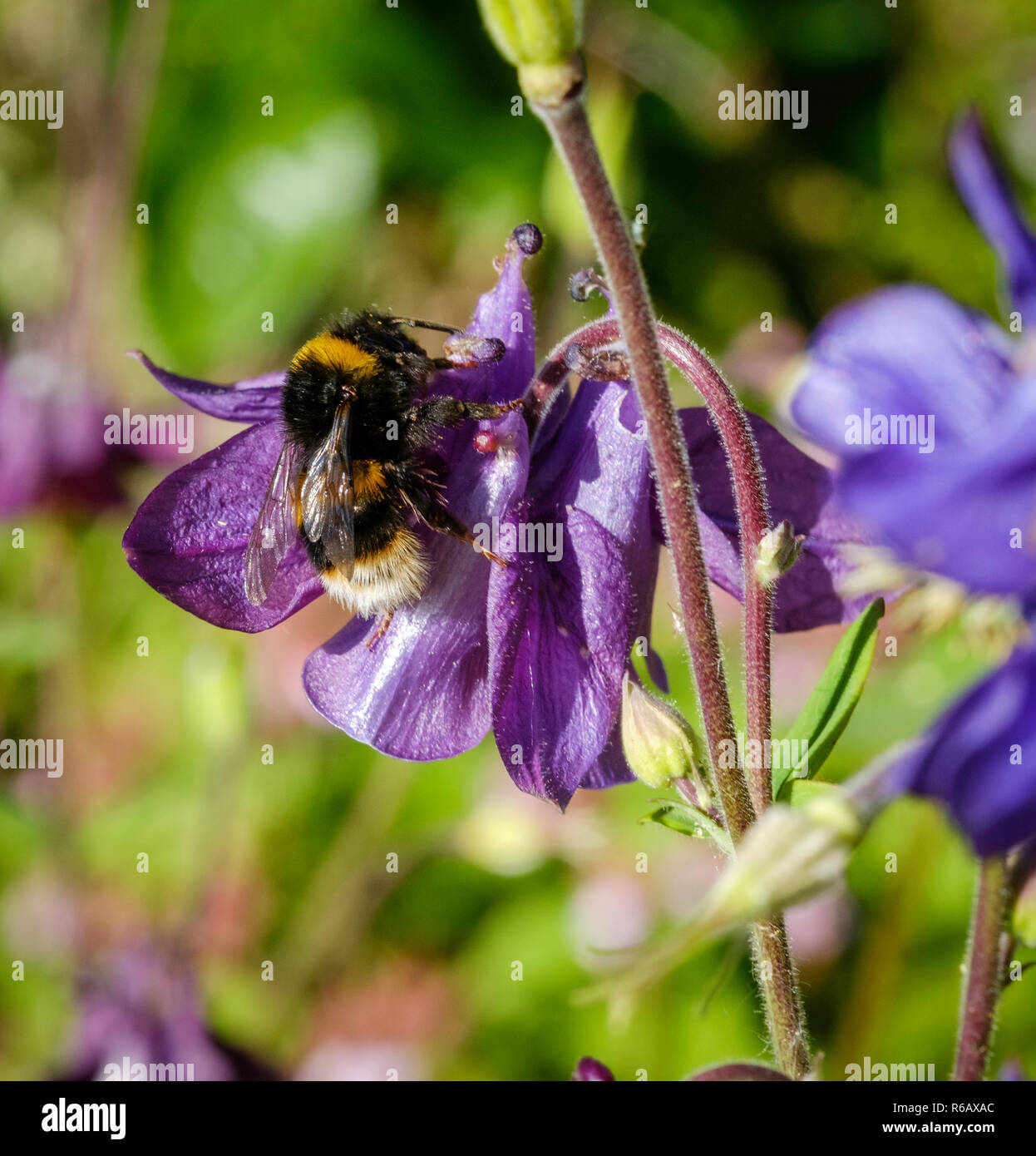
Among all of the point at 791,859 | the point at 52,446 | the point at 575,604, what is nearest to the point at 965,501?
the point at 791,859

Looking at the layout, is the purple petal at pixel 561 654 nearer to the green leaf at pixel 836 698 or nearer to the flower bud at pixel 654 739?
the flower bud at pixel 654 739

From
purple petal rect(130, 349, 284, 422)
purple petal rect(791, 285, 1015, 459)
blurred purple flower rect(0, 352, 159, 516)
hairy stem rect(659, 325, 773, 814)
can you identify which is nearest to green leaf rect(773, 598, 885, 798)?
hairy stem rect(659, 325, 773, 814)

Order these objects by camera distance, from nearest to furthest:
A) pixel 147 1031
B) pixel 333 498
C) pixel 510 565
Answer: pixel 510 565 → pixel 333 498 → pixel 147 1031

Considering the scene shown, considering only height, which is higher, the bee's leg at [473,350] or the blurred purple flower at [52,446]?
the blurred purple flower at [52,446]

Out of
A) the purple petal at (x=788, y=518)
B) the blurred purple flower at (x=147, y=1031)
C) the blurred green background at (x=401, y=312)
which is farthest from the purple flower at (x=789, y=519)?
the blurred purple flower at (x=147, y=1031)

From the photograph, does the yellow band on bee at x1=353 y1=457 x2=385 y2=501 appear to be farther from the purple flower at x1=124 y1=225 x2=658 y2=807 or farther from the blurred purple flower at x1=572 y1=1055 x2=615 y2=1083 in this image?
the blurred purple flower at x1=572 y1=1055 x2=615 y2=1083

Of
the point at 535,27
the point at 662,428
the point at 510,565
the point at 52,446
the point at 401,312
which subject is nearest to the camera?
the point at 535,27

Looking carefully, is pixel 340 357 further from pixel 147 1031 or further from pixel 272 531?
pixel 147 1031
